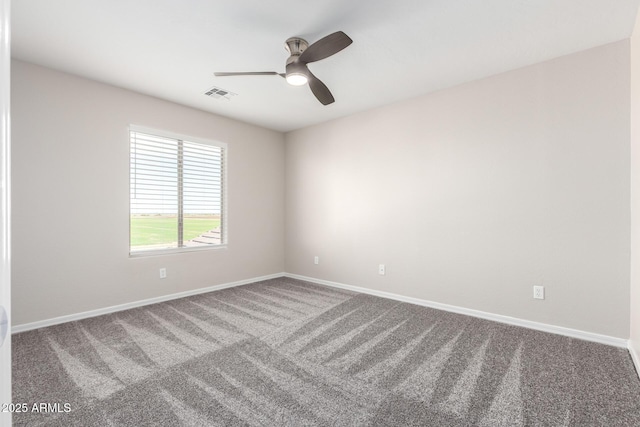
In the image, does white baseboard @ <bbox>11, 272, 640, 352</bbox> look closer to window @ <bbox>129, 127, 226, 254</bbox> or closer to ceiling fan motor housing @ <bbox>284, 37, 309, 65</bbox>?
window @ <bbox>129, 127, 226, 254</bbox>

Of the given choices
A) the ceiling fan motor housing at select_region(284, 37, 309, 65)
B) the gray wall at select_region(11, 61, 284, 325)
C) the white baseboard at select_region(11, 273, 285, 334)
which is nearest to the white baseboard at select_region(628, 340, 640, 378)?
the ceiling fan motor housing at select_region(284, 37, 309, 65)

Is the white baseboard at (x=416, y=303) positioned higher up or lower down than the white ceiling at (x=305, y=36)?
lower down

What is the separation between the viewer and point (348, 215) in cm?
432

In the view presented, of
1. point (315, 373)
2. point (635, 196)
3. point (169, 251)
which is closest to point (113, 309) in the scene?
point (169, 251)

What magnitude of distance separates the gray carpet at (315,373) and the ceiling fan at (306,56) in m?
2.29

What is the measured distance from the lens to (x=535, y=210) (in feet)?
9.28

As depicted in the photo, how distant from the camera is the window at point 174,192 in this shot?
11.7 ft

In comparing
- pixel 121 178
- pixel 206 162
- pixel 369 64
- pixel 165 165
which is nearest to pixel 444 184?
pixel 369 64

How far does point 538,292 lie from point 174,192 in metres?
4.37

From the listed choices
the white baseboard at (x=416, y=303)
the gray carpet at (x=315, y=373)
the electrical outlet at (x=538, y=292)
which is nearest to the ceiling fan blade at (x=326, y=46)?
the gray carpet at (x=315, y=373)

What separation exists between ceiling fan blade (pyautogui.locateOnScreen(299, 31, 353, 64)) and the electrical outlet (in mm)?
2818

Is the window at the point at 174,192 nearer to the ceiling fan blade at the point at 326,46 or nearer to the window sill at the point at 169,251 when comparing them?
the window sill at the point at 169,251

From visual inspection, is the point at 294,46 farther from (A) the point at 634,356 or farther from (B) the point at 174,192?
(A) the point at 634,356

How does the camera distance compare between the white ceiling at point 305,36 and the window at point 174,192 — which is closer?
the white ceiling at point 305,36
